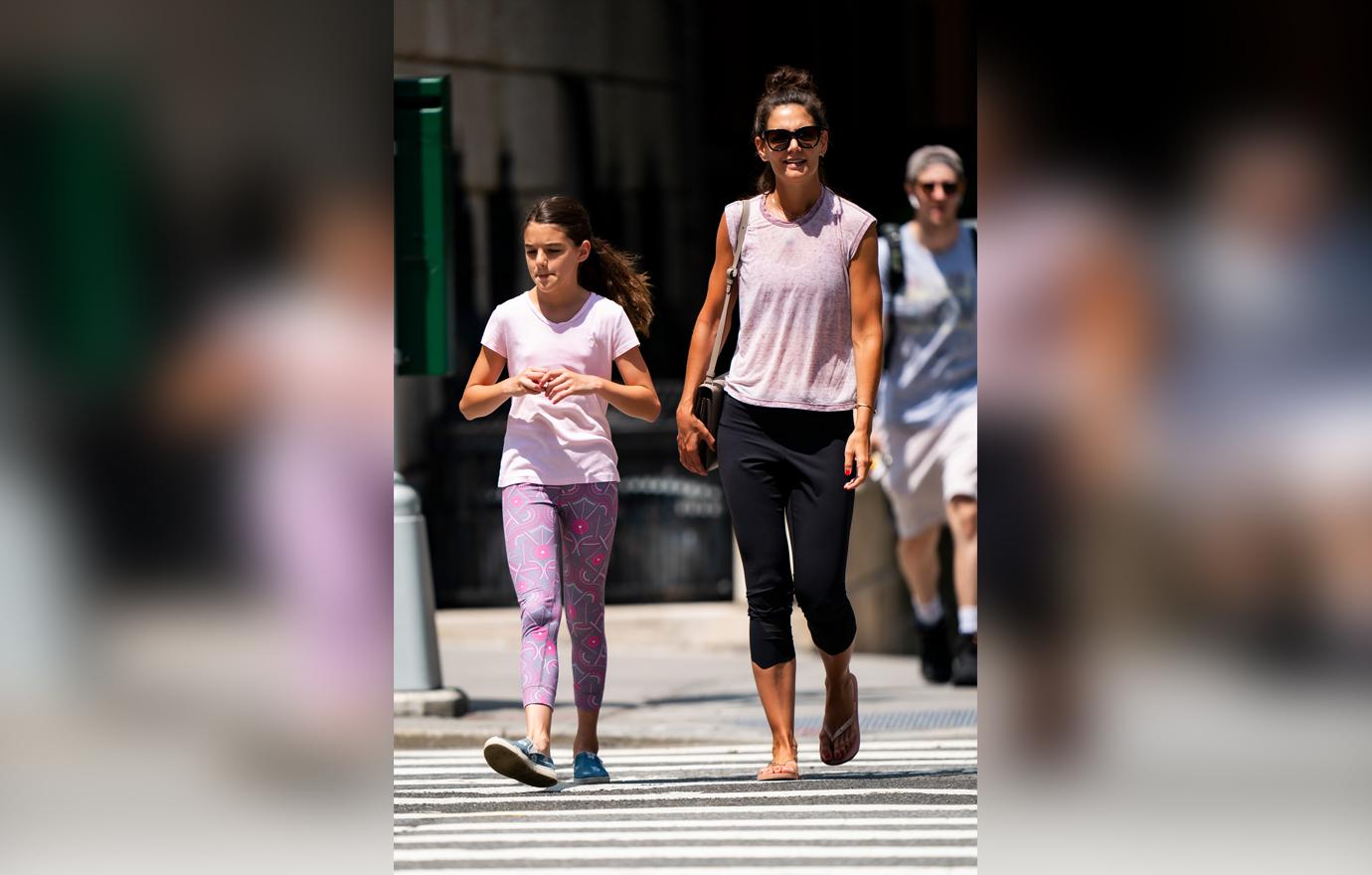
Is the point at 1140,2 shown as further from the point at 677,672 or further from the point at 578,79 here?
the point at 578,79

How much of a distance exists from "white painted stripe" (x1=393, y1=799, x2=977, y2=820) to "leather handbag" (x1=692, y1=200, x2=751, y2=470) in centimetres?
108

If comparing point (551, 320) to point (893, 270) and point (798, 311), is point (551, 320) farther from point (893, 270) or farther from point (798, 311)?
point (893, 270)

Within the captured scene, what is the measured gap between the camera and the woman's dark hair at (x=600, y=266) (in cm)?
755

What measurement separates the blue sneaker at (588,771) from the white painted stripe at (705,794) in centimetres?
35

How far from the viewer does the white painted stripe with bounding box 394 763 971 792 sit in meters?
7.27

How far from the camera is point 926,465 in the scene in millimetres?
10328

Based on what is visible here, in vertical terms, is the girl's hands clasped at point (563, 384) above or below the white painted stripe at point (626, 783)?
above

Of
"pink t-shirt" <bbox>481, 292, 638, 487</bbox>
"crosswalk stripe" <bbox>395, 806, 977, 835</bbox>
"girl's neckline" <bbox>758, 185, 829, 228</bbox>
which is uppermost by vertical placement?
"girl's neckline" <bbox>758, 185, 829, 228</bbox>

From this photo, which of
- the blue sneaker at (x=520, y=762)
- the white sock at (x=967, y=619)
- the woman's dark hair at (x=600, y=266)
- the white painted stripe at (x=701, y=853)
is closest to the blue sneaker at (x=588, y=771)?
the blue sneaker at (x=520, y=762)

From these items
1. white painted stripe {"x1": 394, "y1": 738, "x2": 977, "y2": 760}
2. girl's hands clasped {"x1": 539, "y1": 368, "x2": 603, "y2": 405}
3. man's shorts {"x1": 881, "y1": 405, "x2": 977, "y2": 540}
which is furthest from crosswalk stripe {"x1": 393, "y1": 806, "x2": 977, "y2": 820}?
man's shorts {"x1": 881, "y1": 405, "x2": 977, "y2": 540}

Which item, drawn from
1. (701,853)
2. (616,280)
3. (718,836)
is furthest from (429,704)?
(701,853)

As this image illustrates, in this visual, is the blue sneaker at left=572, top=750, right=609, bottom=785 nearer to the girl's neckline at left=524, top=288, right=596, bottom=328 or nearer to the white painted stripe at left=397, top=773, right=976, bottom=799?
the white painted stripe at left=397, top=773, right=976, bottom=799

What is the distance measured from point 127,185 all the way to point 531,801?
3255mm

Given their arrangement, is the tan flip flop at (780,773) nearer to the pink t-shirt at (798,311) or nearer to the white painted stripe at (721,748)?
the pink t-shirt at (798,311)
